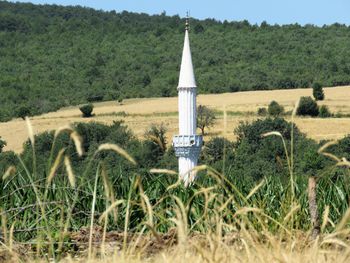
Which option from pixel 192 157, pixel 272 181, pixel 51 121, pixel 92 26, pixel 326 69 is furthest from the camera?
pixel 92 26

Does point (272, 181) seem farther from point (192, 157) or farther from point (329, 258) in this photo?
point (192, 157)

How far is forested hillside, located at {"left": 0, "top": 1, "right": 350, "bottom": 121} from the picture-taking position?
134 m

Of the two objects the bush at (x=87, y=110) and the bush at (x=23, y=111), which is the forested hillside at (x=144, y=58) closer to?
the bush at (x=23, y=111)

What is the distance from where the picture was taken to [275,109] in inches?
3922

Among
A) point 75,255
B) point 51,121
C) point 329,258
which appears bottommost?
point 51,121

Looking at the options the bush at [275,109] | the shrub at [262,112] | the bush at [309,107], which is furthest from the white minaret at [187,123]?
the bush at [309,107]

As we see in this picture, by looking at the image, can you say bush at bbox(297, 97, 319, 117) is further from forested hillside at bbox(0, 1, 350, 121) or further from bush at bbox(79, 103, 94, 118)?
bush at bbox(79, 103, 94, 118)

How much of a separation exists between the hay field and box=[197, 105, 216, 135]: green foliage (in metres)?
1.19

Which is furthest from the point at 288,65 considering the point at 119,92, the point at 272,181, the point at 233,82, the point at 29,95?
the point at 272,181

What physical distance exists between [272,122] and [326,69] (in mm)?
63312

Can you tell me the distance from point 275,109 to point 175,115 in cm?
1226

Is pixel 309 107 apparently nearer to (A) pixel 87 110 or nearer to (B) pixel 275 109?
(B) pixel 275 109

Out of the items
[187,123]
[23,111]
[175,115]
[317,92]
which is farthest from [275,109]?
[187,123]

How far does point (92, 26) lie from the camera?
602 ft
